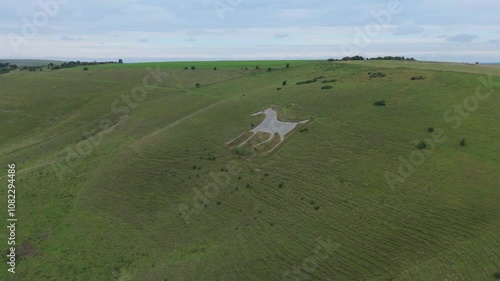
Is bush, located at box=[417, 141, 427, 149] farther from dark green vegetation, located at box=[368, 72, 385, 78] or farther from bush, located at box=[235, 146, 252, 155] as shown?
dark green vegetation, located at box=[368, 72, 385, 78]

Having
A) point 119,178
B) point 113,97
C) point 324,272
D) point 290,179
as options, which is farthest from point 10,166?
point 324,272

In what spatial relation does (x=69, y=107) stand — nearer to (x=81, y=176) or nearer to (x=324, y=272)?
(x=81, y=176)

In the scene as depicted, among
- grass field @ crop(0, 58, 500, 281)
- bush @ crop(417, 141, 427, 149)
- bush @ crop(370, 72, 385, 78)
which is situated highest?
bush @ crop(370, 72, 385, 78)

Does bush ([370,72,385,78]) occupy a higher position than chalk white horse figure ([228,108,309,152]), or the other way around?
bush ([370,72,385,78])

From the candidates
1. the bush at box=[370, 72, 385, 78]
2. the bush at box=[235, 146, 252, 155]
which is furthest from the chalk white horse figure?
the bush at box=[370, 72, 385, 78]

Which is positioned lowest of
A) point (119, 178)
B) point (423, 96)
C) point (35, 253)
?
point (35, 253)

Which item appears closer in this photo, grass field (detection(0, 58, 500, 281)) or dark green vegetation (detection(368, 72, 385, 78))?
grass field (detection(0, 58, 500, 281))

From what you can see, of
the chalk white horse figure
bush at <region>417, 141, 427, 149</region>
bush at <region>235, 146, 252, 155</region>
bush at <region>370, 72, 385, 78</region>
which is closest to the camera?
bush at <region>417, 141, 427, 149</region>

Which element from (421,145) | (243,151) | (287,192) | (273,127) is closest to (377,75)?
(273,127)
